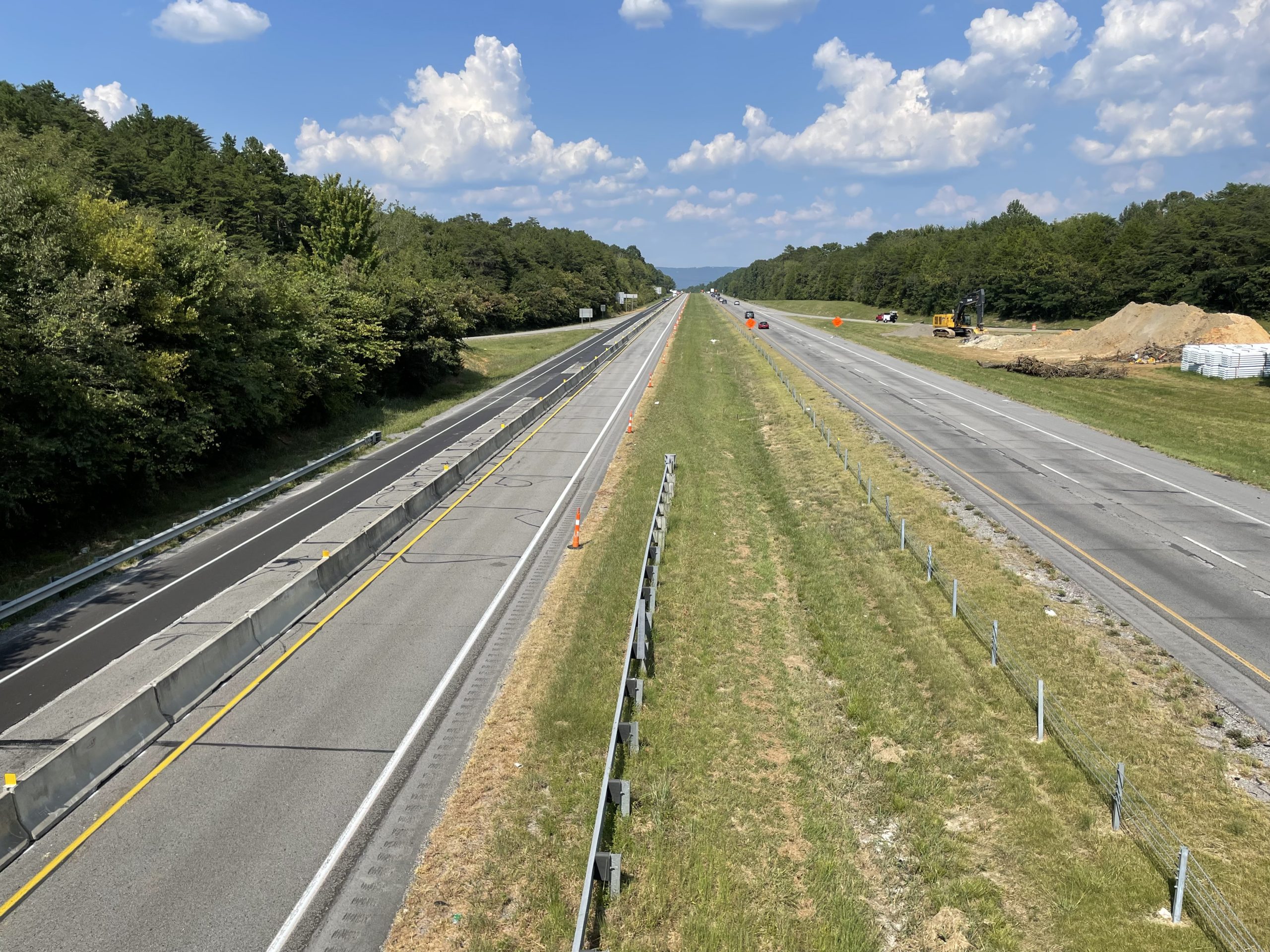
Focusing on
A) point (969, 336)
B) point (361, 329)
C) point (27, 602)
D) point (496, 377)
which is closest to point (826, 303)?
point (969, 336)

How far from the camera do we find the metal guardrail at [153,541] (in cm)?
1847

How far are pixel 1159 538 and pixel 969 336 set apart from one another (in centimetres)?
6779

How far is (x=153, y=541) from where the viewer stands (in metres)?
23.1

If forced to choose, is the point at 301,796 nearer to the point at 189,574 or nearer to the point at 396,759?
the point at 396,759

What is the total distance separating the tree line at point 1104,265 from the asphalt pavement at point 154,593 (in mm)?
→ 92894

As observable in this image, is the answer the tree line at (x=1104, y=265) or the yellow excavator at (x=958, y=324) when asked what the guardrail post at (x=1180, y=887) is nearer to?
the yellow excavator at (x=958, y=324)

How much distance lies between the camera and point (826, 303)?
569 ft

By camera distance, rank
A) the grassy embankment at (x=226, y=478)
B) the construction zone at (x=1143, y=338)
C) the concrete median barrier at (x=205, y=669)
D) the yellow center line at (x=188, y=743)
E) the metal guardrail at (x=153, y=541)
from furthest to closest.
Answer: the construction zone at (x=1143, y=338), the grassy embankment at (x=226, y=478), the metal guardrail at (x=153, y=541), the concrete median barrier at (x=205, y=669), the yellow center line at (x=188, y=743)

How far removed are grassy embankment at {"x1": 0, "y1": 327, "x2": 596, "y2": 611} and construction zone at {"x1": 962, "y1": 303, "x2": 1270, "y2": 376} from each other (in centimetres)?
4524

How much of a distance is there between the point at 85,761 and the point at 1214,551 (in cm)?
2657

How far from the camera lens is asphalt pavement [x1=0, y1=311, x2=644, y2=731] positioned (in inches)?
601

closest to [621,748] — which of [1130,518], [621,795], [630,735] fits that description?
[630,735]

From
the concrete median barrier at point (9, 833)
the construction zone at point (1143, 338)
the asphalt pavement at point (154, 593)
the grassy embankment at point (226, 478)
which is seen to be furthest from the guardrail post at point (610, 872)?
the construction zone at point (1143, 338)

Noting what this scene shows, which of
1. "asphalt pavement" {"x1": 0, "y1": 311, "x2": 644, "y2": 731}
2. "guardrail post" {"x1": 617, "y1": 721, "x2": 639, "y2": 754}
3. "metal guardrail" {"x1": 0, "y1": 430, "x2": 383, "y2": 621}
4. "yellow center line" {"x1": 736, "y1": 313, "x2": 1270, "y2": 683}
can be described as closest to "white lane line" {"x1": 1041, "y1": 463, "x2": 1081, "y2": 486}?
"yellow center line" {"x1": 736, "y1": 313, "x2": 1270, "y2": 683}
